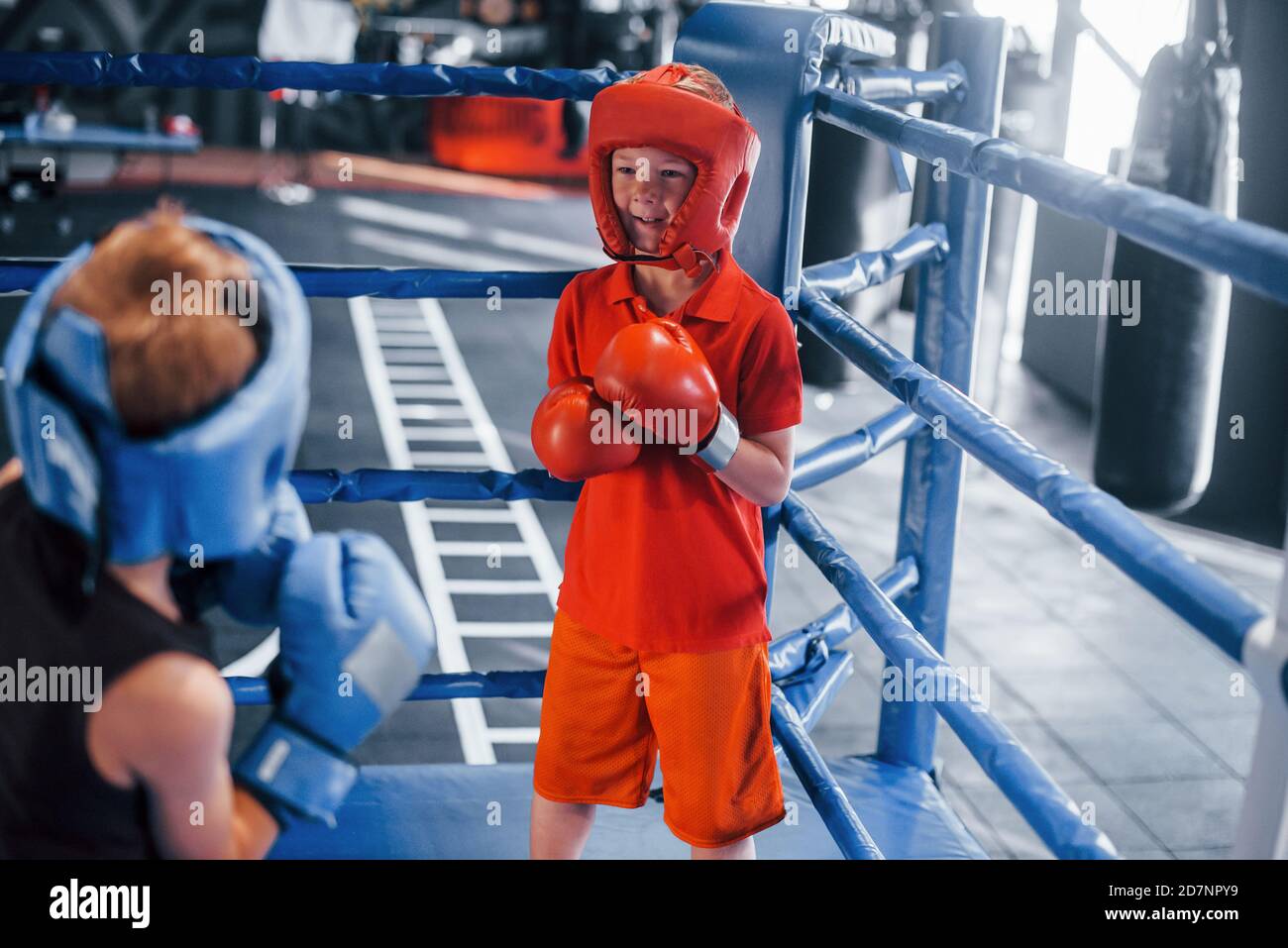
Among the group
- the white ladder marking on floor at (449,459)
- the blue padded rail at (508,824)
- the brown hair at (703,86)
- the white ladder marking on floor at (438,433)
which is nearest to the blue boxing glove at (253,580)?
the brown hair at (703,86)

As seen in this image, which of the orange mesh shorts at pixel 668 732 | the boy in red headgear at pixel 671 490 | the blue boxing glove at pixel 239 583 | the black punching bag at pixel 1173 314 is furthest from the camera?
the black punching bag at pixel 1173 314

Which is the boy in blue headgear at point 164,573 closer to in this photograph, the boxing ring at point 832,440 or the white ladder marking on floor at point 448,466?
the boxing ring at point 832,440

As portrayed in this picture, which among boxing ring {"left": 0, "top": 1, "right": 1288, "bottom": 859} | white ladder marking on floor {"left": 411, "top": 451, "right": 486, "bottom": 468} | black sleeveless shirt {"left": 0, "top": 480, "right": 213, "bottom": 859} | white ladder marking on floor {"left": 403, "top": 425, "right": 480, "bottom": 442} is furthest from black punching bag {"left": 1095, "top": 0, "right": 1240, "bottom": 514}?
black sleeveless shirt {"left": 0, "top": 480, "right": 213, "bottom": 859}

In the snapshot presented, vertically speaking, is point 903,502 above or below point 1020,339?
above

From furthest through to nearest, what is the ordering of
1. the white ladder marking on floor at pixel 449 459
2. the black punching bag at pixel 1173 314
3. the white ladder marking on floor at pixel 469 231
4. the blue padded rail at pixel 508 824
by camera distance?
the white ladder marking on floor at pixel 469 231, the white ladder marking on floor at pixel 449 459, the black punching bag at pixel 1173 314, the blue padded rail at pixel 508 824

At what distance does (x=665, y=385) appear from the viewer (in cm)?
110

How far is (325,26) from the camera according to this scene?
32.3 ft

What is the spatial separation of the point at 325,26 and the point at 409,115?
144cm

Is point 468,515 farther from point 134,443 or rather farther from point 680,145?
point 134,443

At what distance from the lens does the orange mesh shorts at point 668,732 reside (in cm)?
128

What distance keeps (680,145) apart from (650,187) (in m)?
0.05
